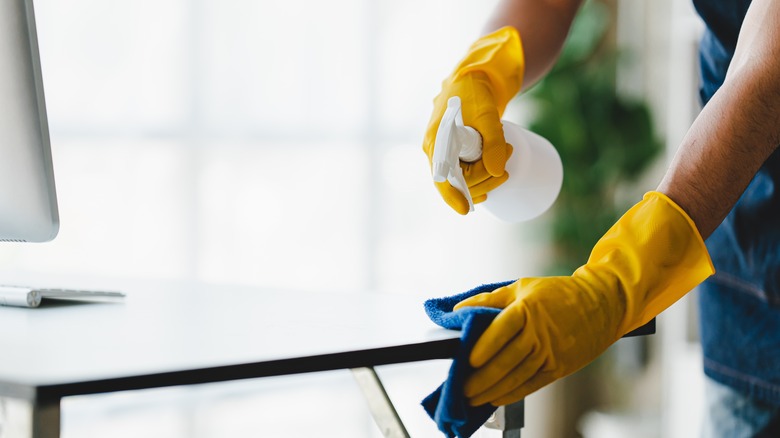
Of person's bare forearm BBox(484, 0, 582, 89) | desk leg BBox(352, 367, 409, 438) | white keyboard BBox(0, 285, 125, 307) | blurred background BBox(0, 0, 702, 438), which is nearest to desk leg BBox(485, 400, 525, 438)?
desk leg BBox(352, 367, 409, 438)

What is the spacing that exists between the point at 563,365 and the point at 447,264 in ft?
7.45

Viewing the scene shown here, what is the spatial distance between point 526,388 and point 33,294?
60 centimetres

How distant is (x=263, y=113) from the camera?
9.34 feet

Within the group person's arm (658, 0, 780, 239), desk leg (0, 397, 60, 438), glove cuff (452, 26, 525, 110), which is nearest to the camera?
desk leg (0, 397, 60, 438)

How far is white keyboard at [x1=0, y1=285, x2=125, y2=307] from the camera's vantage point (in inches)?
38.8

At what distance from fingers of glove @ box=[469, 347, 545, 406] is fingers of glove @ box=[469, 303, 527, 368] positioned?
0.03m

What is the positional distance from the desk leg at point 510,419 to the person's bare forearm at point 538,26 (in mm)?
669

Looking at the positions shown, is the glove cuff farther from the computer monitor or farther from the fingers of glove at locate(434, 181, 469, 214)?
the computer monitor

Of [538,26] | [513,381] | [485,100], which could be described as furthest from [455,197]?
[538,26]

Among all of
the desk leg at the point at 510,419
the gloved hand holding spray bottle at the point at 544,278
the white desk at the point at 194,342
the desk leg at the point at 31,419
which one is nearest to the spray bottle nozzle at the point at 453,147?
the gloved hand holding spray bottle at the point at 544,278

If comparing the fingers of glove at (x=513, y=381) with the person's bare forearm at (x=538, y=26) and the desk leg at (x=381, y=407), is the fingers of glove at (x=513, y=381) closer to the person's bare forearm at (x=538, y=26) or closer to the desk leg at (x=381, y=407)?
the desk leg at (x=381, y=407)

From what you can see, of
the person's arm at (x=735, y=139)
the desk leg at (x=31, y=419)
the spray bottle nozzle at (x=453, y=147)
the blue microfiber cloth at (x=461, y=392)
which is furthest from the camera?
the spray bottle nozzle at (x=453, y=147)

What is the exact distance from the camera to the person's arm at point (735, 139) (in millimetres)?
906

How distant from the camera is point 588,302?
0.84 meters
